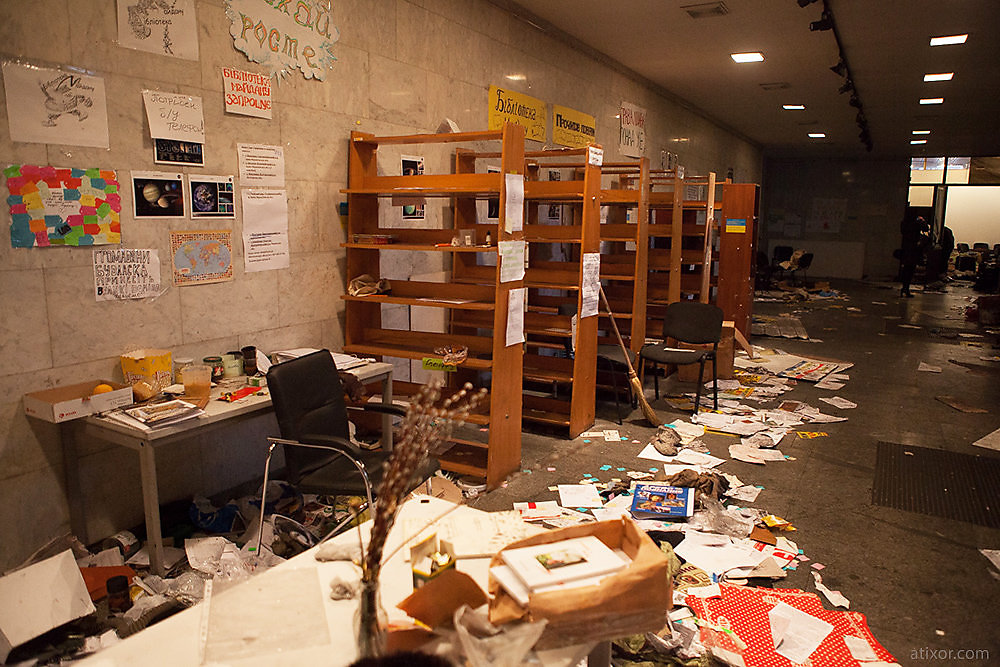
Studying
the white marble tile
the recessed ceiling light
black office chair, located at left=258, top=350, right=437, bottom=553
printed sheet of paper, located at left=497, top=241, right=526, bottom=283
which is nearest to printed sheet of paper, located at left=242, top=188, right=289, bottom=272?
black office chair, located at left=258, top=350, right=437, bottom=553

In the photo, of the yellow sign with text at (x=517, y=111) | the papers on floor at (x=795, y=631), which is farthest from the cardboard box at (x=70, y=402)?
the yellow sign with text at (x=517, y=111)

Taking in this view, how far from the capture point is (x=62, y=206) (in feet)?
9.34

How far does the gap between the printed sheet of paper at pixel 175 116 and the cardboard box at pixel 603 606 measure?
9.22 feet

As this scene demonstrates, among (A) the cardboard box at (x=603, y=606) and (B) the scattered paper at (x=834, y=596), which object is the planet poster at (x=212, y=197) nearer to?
(A) the cardboard box at (x=603, y=606)

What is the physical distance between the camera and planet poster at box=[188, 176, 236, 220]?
3.38 metres

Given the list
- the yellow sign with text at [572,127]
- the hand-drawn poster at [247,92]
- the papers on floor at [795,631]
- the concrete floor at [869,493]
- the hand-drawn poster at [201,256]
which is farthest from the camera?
the yellow sign with text at [572,127]

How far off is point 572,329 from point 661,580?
11.2ft

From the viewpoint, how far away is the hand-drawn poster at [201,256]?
3.33 meters

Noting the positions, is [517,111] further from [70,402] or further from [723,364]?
[70,402]

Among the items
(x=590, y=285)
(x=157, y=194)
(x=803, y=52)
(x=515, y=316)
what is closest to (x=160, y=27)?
(x=157, y=194)

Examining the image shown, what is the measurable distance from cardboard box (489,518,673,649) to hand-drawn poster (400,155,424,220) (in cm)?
375

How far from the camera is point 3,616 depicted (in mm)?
2373

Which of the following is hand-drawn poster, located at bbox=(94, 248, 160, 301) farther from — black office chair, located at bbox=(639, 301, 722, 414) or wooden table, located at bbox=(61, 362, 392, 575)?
black office chair, located at bbox=(639, 301, 722, 414)

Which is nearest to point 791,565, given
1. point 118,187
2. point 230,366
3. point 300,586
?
point 300,586
